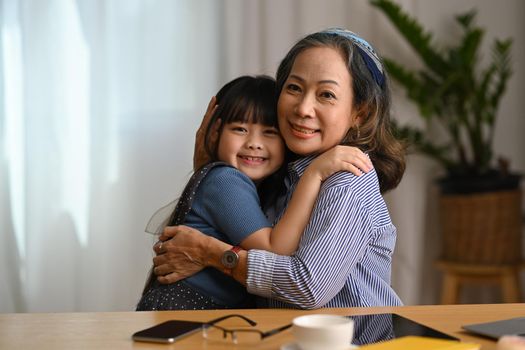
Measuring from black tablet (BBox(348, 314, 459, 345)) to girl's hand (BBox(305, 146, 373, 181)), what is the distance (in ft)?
1.16

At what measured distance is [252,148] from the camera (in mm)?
1802

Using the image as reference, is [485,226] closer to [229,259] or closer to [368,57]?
[368,57]

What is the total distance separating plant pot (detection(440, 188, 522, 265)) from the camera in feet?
11.7

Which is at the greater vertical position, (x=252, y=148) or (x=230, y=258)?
(x=252, y=148)

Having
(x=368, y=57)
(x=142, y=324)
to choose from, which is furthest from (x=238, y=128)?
(x=142, y=324)

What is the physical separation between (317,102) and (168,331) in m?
0.71

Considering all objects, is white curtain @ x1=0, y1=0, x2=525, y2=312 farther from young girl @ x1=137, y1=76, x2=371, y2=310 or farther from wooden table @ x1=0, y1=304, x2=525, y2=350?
wooden table @ x1=0, y1=304, x2=525, y2=350

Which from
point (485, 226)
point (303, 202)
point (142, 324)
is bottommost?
point (485, 226)

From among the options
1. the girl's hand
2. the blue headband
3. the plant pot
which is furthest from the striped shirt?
the plant pot

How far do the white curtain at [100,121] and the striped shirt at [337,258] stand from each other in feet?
6.95

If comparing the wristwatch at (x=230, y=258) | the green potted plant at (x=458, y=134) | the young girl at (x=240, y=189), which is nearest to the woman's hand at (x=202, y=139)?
the young girl at (x=240, y=189)

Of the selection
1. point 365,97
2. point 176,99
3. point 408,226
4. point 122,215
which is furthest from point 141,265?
point 365,97

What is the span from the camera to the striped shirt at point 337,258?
1.42 meters

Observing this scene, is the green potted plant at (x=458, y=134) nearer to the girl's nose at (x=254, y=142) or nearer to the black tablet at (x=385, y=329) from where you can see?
the girl's nose at (x=254, y=142)
